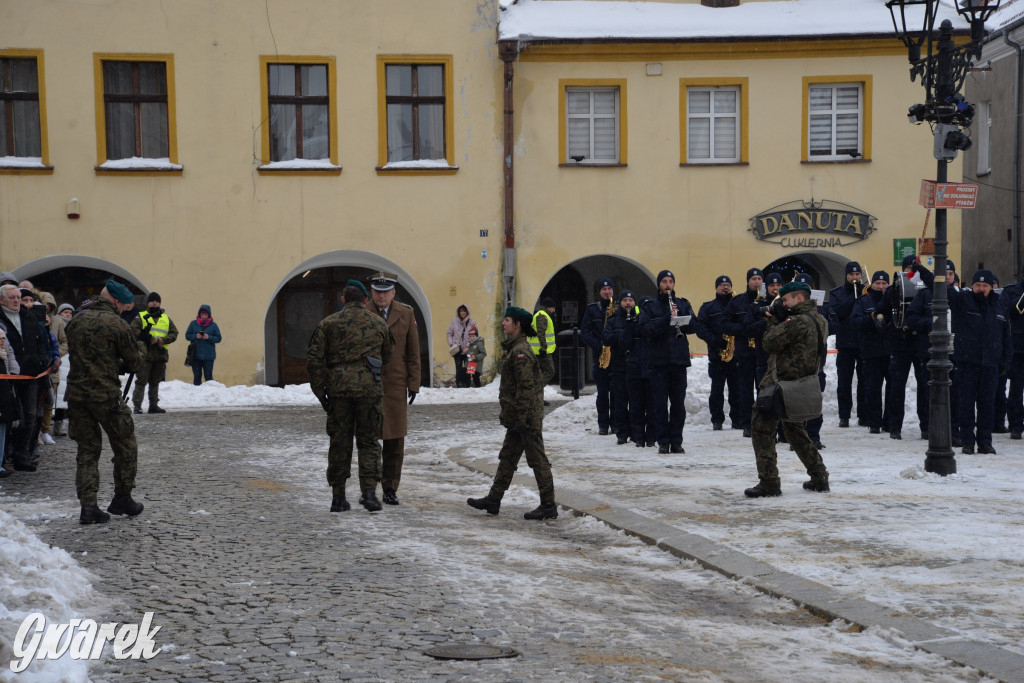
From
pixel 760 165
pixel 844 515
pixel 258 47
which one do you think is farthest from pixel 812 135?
pixel 844 515

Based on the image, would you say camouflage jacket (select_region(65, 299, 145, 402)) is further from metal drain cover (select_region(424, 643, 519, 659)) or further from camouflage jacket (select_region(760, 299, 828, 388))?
camouflage jacket (select_region(760, 299, 828, 388))

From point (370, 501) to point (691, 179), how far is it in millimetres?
17122

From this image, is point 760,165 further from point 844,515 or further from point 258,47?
point 844,515

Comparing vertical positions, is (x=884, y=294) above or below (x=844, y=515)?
above

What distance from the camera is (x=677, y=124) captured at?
84.5 ft

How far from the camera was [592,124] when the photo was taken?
2583 centimetres

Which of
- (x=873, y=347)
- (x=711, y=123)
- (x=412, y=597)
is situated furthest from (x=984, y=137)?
(x=412, y=597)

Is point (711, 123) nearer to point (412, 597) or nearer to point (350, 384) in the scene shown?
point (350, 384)

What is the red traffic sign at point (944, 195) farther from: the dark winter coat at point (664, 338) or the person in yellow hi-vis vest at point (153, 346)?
the person in yellow hi-vis vest at point (153, 346)

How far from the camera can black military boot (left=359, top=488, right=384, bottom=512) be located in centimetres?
997

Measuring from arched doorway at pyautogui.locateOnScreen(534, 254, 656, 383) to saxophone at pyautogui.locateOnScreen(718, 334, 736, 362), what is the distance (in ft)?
40.6

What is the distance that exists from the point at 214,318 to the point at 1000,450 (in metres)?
16.2

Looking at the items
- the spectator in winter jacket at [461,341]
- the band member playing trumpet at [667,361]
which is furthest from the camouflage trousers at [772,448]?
the spectator in winter jacket at [461,341]
